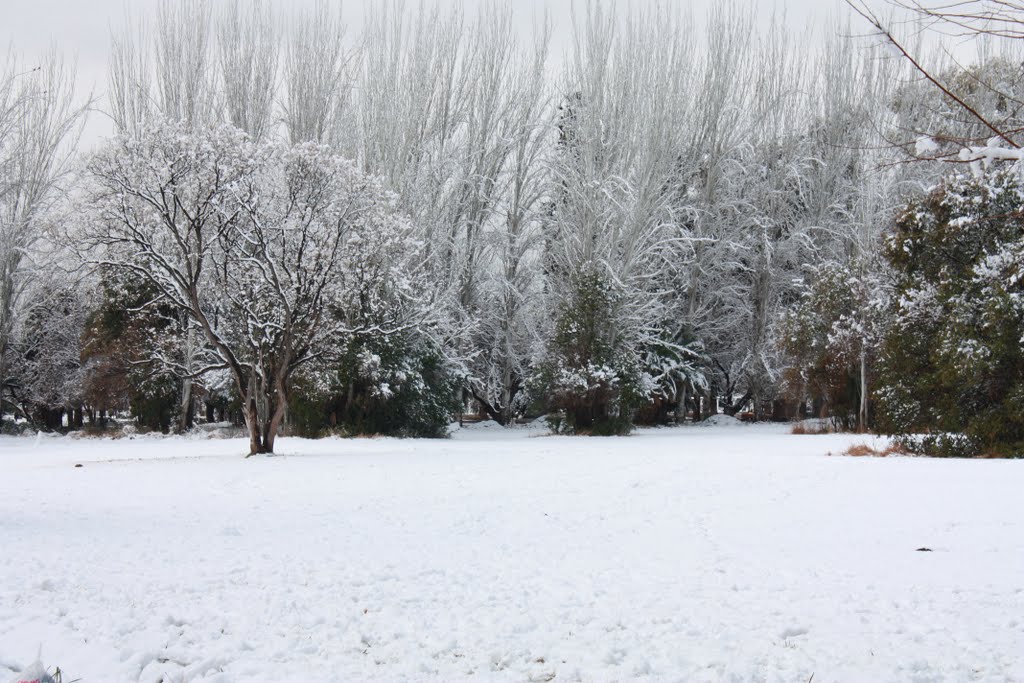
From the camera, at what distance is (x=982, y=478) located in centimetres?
948

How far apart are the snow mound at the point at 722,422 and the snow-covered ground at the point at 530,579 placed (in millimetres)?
20239

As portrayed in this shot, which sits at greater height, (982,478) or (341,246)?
(341,246)

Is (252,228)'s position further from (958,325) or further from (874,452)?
(958,325)

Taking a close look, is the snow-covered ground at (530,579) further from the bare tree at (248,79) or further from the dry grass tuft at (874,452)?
the bare tree at (248,79)

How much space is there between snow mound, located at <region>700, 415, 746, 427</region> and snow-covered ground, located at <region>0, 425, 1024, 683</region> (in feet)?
66.4

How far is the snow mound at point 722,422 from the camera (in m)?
31.1

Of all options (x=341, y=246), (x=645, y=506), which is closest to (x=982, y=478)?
(x=645, y=506)

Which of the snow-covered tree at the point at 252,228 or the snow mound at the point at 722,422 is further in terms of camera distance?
the snow mound at the point at 722,422

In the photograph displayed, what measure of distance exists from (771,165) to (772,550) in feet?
88.8

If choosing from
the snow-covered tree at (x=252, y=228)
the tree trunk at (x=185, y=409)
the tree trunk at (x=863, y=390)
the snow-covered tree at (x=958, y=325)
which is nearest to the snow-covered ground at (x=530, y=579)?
the snow-covered tree at (x=958, y=325)

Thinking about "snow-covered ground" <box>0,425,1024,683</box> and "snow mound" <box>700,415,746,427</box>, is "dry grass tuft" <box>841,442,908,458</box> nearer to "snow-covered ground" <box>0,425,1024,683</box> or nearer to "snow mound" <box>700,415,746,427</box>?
"snow-covered ground" <box>0,425,1024,683</box>

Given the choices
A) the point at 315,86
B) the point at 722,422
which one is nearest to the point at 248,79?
the point at 315,86

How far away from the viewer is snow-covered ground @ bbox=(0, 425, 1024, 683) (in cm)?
433

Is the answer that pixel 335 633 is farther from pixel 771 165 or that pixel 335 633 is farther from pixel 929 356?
pixel 771 165
